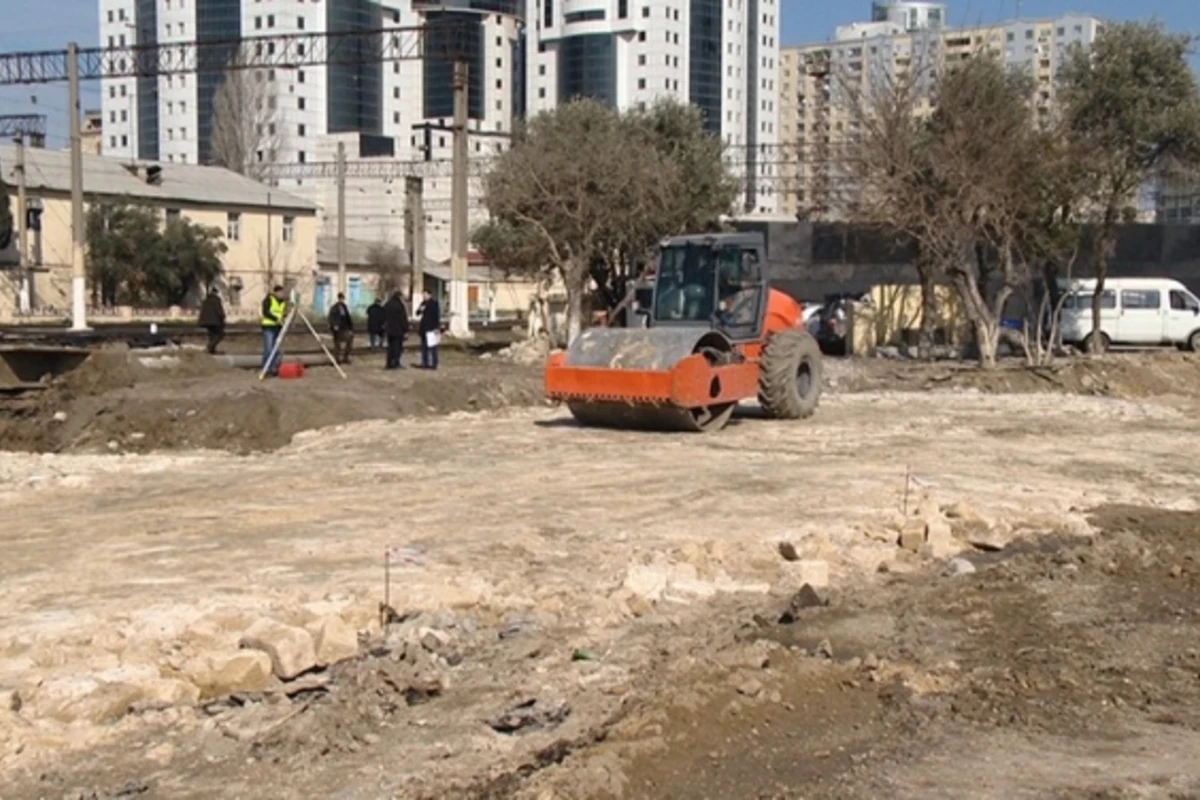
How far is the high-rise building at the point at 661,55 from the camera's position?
119688 mm

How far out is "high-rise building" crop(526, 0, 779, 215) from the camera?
120 m

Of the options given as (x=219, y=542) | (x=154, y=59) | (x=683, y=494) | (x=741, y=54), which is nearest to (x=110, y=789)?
(x=219, y=542)

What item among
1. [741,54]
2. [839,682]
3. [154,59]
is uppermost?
[741,54]

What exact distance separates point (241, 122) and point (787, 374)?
6804 centimetres

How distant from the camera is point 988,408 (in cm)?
2355

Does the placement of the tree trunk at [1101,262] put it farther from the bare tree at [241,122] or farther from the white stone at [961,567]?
the bare tree at [241,122]

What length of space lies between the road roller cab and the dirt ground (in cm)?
131

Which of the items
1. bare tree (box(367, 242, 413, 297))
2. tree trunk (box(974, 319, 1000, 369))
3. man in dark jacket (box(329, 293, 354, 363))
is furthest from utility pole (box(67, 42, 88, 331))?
bare tree (box(367, 242, 413, 297))

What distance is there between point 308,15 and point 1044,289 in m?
89.4

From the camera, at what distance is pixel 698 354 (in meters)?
18.0

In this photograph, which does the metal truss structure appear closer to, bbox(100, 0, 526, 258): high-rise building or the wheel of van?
the wheel of van

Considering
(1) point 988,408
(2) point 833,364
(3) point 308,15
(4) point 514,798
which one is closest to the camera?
(4) point 514,798

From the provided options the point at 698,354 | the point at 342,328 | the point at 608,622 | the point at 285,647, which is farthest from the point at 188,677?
the point at 342,328

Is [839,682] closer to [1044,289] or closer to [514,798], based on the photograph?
[514,798]
